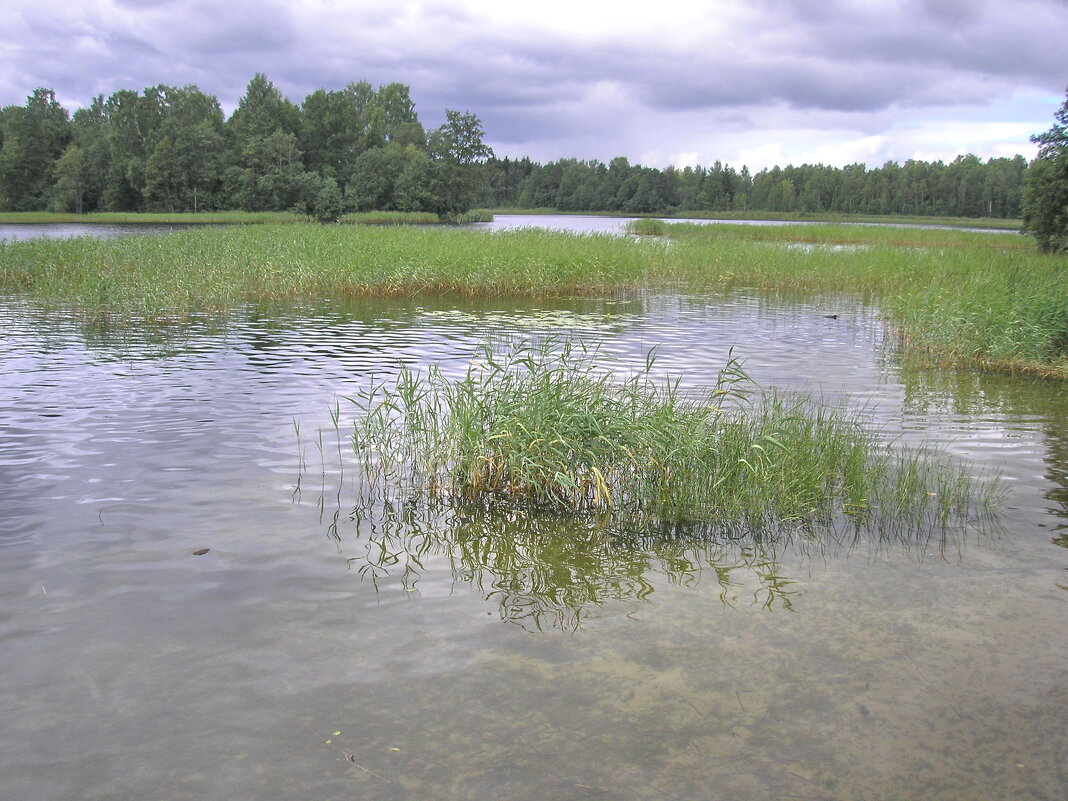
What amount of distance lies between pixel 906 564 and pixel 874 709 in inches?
77.9

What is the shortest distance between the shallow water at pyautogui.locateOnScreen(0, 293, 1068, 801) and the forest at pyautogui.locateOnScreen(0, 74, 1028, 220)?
2202 inches

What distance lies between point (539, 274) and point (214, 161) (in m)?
73.9

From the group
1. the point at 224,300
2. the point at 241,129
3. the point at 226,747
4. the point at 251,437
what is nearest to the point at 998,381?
the point at 251,437

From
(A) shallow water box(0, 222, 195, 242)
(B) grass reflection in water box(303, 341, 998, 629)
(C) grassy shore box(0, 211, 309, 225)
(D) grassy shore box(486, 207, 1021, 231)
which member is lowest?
(B) grass reflection in water box(303, 341, 998, 629)

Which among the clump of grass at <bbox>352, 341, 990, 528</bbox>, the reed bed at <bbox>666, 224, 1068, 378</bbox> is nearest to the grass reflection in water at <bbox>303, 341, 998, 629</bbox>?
the clump of grass at <bbox>352, 341, 990, 528</bbox>

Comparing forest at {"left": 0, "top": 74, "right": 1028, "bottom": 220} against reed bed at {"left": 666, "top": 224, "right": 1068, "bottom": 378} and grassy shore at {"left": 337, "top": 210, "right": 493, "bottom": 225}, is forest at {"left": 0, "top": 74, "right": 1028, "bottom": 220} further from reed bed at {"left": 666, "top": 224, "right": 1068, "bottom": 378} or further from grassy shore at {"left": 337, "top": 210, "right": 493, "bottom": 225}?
reed bed at {"left": 666, "top": 224, "right": 1068, "bottom": 378}

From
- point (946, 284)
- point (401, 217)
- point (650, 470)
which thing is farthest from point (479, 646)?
point (401, 217)

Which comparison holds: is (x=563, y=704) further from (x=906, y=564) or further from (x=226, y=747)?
(x=906, y=564)

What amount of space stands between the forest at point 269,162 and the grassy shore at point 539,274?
123 feet

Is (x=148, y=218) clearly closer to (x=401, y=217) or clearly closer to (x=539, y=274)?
(x=401, y=217)

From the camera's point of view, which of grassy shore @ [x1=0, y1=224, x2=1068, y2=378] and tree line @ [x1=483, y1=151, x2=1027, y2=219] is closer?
grassy shore @ [x1=0, y1=224, x2=1068, y2=378]

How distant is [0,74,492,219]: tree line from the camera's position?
78.8 m

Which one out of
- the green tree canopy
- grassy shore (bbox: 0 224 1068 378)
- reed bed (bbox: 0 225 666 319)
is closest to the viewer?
grassy shore (bbox: 0 224 1068 378)

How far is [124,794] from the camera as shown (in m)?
3.23
